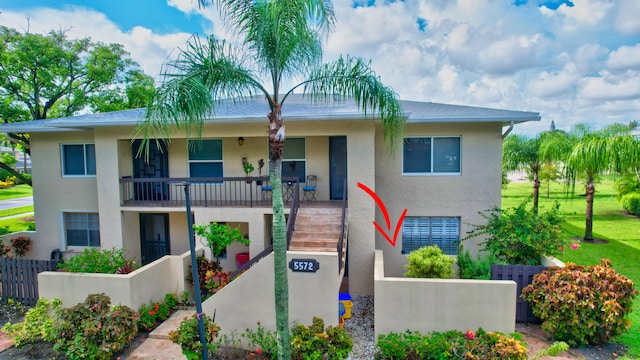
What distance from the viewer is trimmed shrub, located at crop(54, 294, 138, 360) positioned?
6.79 m

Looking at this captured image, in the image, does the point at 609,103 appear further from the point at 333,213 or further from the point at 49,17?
the point at 49,17

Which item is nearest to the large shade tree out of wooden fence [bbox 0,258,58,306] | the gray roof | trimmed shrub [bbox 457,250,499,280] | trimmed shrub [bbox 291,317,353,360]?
the gray roof

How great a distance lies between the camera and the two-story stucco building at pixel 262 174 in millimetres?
9602

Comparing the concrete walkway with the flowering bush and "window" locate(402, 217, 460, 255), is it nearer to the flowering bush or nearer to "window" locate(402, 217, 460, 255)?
"window" locate(402, 217, 460, 255)

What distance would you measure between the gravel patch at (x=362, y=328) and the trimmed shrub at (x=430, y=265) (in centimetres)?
155

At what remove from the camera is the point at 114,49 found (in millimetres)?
18000

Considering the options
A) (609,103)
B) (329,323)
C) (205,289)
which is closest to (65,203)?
(205,289)

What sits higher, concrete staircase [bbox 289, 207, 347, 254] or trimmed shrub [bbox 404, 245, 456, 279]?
concrete staircase [bbox 289, 207, 347, 254]

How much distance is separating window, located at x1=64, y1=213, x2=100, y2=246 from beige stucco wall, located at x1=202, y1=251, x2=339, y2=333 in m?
6.94

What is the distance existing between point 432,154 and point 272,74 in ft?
20.6

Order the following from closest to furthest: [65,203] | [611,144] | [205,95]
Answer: [205,95] < [65,203] < [611,144]

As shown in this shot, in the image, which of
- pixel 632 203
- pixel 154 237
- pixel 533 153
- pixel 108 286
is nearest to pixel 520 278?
pixel 108 286

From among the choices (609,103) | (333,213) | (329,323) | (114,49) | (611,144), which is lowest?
(329,323)

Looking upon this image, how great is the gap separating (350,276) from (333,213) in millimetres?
1824
